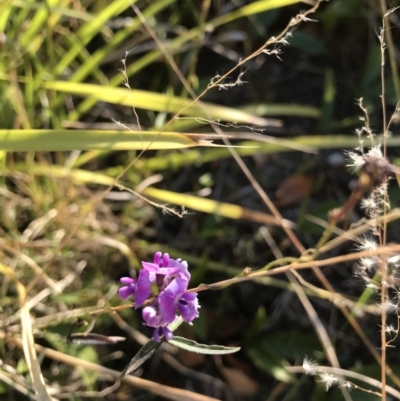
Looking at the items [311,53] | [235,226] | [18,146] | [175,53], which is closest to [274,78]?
[311,53]

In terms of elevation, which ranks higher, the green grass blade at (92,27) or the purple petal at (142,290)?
the green grass blade at (92,27)

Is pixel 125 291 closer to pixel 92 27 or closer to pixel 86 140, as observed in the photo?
pixel 86 140

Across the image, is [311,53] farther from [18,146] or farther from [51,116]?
[18,146]

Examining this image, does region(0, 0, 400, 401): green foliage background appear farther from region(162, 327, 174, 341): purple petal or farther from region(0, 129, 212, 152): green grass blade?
region(162, 327, 174, 341): purple petal

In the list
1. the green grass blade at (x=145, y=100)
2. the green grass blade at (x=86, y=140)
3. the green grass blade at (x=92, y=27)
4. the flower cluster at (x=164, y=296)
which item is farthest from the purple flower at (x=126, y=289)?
the green grass blade at (x=92, y=27)

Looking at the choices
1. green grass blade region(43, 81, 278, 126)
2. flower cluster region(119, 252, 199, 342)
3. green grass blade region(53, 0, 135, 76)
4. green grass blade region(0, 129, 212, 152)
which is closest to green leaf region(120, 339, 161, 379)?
flower cluster region(119, 252, 199, 342)

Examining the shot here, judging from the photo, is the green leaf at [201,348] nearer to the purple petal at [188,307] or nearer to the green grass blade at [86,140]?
the purple petal at [188,307]
